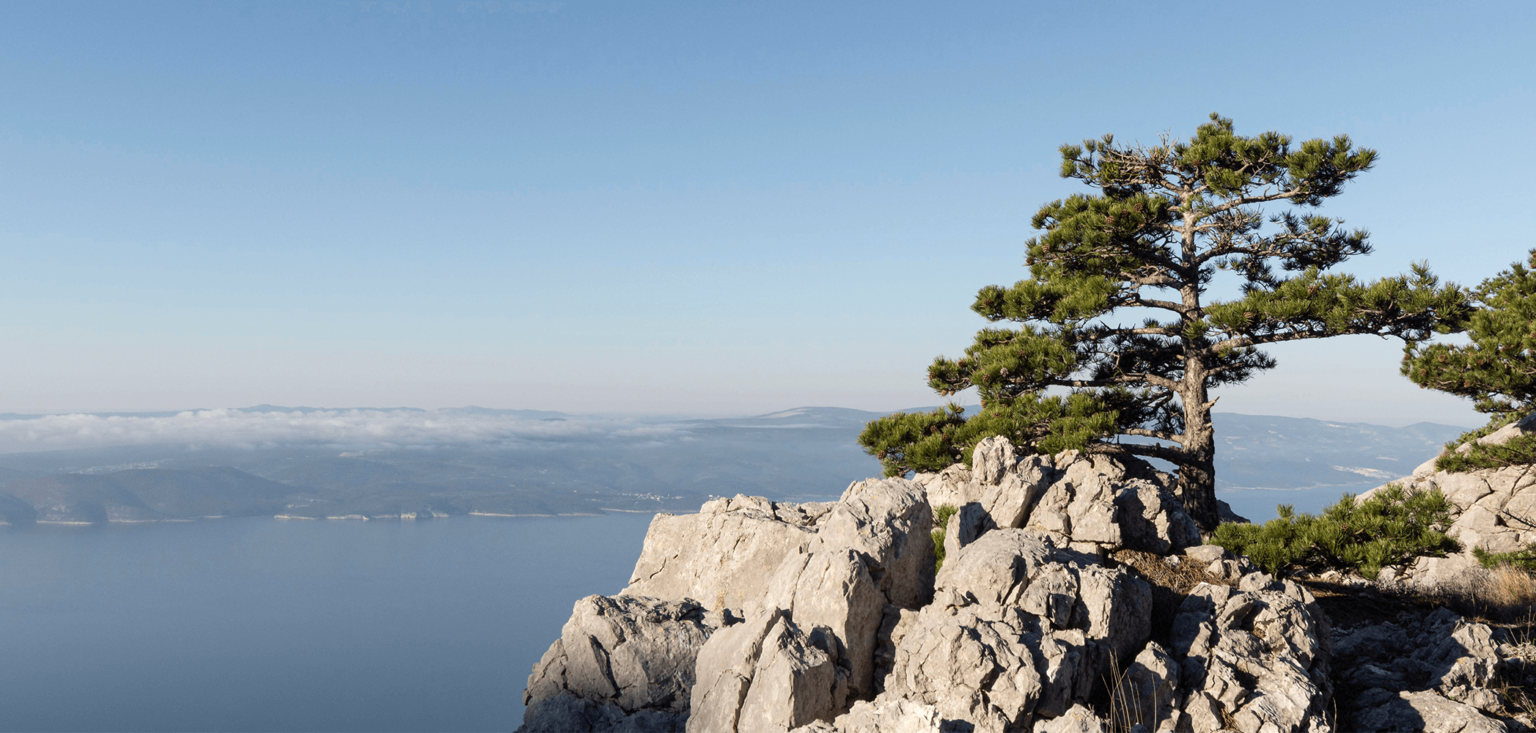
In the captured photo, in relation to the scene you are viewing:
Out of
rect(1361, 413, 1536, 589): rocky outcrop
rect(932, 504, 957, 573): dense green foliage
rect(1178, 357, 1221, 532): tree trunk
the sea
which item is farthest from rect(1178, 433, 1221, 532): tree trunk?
the sea

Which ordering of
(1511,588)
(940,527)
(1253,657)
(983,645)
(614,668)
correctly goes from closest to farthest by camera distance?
1. (983,645)
2. (1253,657)
3. (614,668)
4. (940,527)
5. (1511,588)

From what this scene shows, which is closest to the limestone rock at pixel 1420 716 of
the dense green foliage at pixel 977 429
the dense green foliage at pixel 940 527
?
the dense green foliage at pixel 940 527

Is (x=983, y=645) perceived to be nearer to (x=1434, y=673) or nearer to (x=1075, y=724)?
(x=1075, y=724)

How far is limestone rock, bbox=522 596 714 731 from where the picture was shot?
632cm

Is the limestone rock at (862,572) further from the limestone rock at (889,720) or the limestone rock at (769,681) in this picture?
the limestone rock at (889,720)

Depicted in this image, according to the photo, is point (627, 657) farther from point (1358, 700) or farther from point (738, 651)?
point (1358, 700)

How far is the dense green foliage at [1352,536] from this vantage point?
762 cm

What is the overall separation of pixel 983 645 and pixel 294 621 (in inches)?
4222

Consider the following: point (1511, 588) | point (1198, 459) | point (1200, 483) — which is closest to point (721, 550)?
point (1198, 459)

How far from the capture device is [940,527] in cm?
867

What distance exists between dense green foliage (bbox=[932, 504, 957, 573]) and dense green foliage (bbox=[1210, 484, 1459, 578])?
2.87 meters

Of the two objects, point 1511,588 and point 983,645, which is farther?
point 1511,588

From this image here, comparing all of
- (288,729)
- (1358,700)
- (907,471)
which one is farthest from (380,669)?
(1358,700)

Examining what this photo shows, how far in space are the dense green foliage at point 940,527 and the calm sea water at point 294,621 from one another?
33314 millimetres
